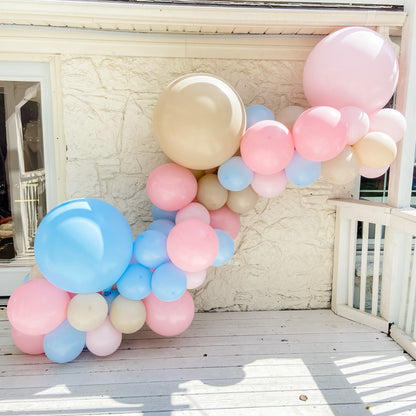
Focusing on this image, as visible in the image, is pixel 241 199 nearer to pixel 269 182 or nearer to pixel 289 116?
pixel 269 182

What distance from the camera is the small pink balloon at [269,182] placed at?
8.12ft

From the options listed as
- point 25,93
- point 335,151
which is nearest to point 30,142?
point 25,93

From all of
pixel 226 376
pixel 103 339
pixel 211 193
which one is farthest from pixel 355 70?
pixel 103 339

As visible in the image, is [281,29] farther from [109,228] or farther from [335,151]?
[109,228]

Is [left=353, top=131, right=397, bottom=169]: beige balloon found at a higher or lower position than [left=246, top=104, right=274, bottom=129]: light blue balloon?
lower

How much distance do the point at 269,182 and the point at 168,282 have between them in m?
0.88

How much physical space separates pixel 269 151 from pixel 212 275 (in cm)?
134

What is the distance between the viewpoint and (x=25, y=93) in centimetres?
303

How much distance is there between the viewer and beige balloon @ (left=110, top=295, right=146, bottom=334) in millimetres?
2375

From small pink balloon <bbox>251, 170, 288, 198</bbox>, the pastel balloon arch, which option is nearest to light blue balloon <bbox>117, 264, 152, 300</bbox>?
the pastel balloon arch

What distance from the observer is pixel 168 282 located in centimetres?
231

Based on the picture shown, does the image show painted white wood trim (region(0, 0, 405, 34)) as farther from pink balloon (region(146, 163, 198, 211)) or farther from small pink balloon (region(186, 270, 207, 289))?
small pink balloon (region(186, 270, 207, 289))

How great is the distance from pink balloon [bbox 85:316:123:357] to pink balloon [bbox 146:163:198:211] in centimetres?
82

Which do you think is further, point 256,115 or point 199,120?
point 256,115
